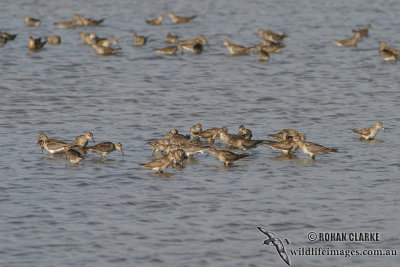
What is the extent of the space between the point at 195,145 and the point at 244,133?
5.91 ft

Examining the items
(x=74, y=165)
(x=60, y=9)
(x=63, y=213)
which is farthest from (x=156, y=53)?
(x=63, y=213)

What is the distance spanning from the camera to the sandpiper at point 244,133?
2241 cm

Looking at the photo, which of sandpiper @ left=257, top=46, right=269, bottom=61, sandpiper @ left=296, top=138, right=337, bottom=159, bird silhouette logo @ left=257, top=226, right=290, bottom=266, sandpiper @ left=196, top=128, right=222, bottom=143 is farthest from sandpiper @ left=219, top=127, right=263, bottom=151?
sandpiper @ left=257, top=46, right=269, bottom=61

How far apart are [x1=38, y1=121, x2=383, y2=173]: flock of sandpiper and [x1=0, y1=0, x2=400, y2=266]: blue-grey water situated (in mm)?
292

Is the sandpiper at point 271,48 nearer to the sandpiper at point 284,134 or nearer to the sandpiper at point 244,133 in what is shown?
the sandpiper at point 244,133

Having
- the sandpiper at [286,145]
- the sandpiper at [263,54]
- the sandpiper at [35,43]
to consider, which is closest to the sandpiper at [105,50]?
the sandpiper at [35,43]

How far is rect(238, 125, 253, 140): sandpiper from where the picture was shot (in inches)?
882

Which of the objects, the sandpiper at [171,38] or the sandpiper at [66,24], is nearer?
the sandpiper at [171,38]

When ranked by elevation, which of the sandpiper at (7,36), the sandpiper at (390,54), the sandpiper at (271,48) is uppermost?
the sandpiper at (7,36)

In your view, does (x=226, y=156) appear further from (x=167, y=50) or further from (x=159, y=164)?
(x=167, y=50)

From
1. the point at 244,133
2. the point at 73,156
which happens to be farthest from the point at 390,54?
the point at 73,156

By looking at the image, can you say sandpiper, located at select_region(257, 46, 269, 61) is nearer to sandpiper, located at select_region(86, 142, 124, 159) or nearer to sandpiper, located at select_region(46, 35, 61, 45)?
sandpiper, located at select_region(46, 35, 61, 45)

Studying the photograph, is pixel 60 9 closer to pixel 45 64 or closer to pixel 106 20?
pixel 106 20

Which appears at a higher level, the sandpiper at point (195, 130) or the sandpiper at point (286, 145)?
the sandpiper at point (195, 130)
